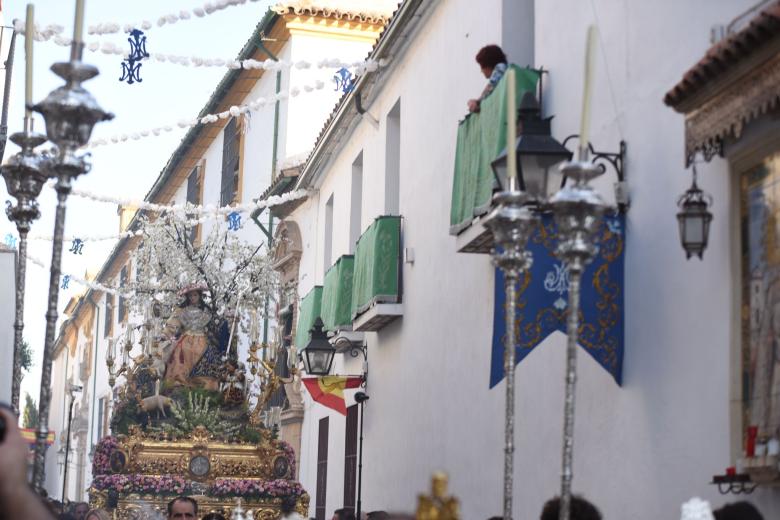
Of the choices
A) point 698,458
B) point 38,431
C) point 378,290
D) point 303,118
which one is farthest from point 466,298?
point 303,118

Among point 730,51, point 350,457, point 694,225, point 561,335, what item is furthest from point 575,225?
point 350,457

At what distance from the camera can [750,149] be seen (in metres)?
6.28

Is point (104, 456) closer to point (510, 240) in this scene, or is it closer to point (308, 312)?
point (308, 312)

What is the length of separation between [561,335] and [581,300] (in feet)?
4.68

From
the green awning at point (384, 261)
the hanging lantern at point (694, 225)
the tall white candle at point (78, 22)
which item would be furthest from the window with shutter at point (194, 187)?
the tall white candle at point (78, 22)

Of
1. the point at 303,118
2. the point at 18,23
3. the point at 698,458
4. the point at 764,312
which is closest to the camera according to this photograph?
the point at 764,312

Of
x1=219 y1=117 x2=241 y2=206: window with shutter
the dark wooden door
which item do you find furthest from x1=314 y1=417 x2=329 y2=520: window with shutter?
x1=219 y1=117 x2=241 y2=206: window with shutter

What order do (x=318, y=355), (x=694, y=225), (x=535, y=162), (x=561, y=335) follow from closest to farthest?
(x=694, y=225) < (x=535, y=162) < (x=561, y=335) < (x=318, y=355)

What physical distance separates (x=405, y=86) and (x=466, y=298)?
4.03 metres

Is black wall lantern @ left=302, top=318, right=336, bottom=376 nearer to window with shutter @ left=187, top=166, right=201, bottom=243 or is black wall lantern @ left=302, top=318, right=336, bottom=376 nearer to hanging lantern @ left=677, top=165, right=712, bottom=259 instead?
hanging lantern @ left=677, top=165, right=712, bottom=259

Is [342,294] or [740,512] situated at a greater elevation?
[342,294]

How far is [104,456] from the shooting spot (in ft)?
47.7

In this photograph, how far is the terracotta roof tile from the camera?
215 inches

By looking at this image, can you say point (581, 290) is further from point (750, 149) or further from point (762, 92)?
point (762, 92)
